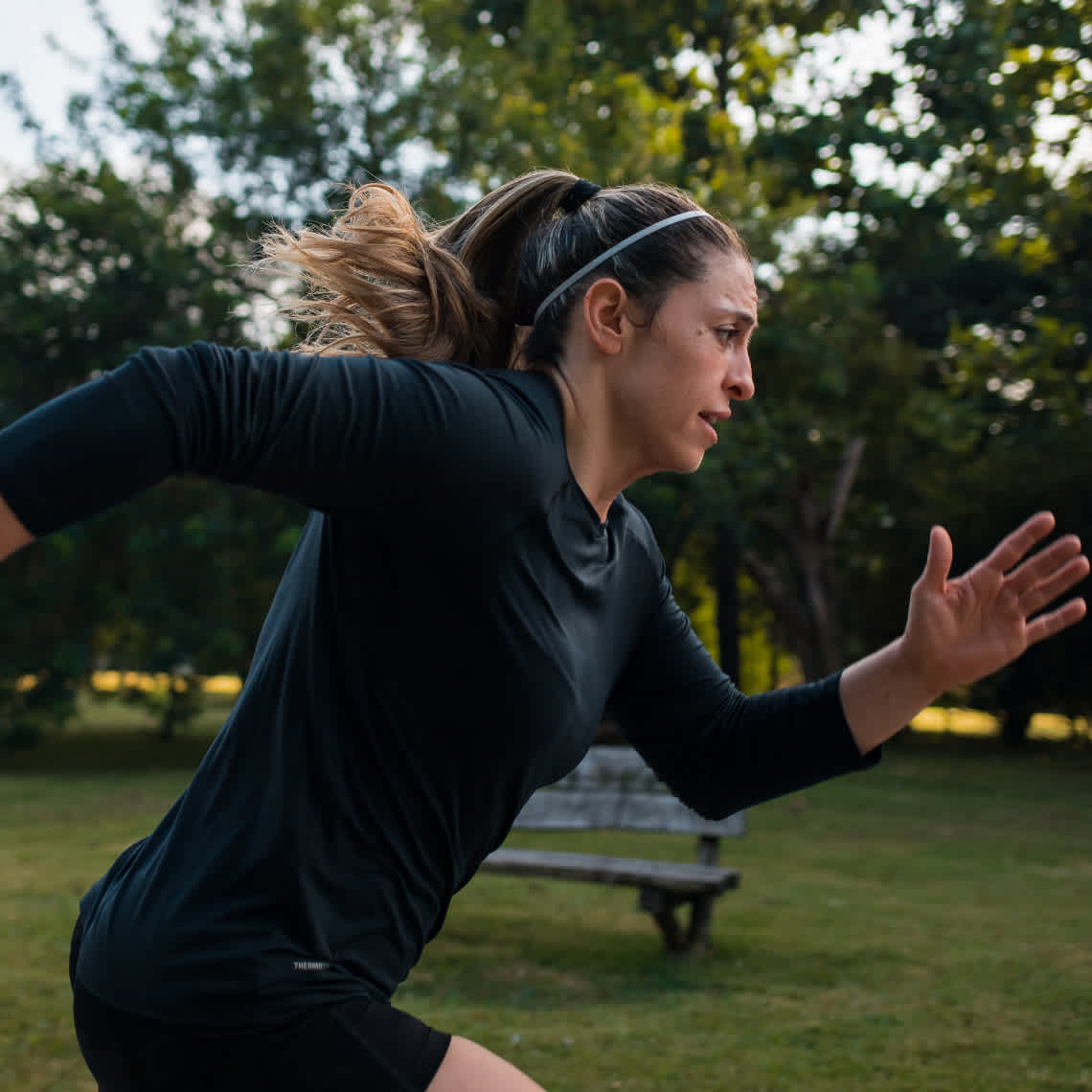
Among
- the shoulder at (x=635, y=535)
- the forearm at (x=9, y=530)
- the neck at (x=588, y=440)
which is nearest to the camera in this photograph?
the forearm at (x=9, y=530)

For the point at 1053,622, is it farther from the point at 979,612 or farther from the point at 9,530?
the point at 9,530

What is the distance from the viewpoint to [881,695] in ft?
7.63

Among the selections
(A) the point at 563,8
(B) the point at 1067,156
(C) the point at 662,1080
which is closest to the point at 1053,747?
(B) the point at 1067,156

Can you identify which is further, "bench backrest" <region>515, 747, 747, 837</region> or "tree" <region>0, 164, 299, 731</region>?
"tree" <region>0, 164, 299, 731</region>

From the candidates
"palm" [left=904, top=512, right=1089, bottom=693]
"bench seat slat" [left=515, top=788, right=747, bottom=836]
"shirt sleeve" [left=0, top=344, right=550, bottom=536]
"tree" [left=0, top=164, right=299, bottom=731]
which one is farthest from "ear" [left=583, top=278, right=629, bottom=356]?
"tree" [left=0, top=164, right=299, bottom=731]

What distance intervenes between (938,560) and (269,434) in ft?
4.05

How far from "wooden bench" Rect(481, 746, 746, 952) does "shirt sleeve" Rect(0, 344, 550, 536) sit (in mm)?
5431

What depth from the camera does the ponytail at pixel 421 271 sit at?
6.57 ft

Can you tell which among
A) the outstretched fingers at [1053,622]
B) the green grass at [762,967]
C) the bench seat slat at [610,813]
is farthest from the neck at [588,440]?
the bench seat slat at [610,813]

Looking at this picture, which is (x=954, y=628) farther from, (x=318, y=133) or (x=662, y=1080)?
(x=318, y=133)

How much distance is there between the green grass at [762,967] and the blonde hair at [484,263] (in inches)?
156

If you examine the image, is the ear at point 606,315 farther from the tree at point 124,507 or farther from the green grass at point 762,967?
the tree at point 124,507

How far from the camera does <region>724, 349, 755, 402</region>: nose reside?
1.99 metres

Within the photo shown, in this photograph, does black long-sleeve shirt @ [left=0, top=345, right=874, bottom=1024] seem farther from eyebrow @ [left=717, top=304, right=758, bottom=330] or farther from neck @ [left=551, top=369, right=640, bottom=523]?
eyebrow @ [left=717, top=304, right=758, bottom=330]
